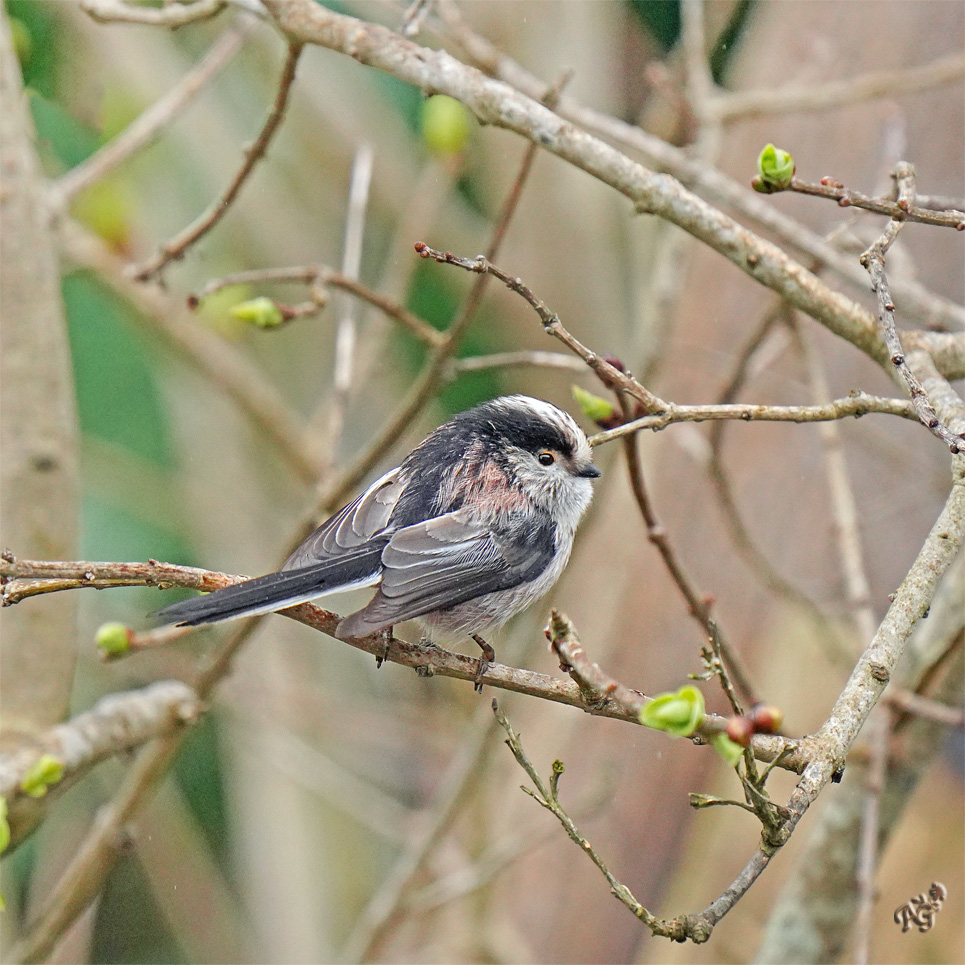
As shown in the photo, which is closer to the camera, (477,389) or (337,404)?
(337,404)

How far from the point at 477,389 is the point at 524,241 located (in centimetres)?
88

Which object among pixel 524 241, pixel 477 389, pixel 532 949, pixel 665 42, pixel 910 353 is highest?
pixel 665 42

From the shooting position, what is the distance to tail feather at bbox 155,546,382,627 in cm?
181

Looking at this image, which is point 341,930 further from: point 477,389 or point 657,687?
point 477,389

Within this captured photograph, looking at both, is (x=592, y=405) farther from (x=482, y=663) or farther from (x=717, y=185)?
(x=717, y=185)

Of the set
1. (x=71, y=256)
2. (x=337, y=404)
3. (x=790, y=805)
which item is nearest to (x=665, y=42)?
(x=71, y=256)

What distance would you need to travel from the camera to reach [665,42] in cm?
641

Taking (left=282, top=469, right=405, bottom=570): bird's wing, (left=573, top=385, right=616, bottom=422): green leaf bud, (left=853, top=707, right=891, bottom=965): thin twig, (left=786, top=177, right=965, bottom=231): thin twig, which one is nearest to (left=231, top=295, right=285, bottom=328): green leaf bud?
(left=282, top=469, right=405, bottom=570): bird's wing

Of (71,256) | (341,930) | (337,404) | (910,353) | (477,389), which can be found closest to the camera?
(910,353)

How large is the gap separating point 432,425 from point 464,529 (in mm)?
3659

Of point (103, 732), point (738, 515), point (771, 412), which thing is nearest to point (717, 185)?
point (738, 515)

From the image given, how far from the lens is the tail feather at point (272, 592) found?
5.95 ft

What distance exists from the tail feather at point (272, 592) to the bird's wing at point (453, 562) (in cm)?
7

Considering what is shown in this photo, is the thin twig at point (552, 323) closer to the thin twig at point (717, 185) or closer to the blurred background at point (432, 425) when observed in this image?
the thin twig at point (717, 185)
